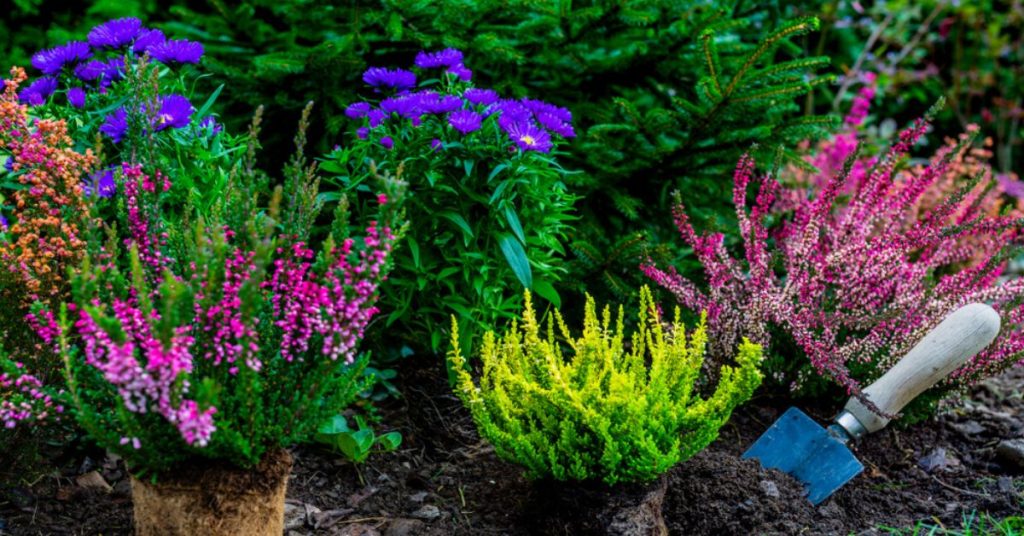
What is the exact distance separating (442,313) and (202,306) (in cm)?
94

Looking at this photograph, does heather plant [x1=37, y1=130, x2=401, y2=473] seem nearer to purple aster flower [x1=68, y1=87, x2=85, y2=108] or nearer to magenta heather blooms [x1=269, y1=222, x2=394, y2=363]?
magenta heather blooms [x1=269, y1=222, x2=394, y2=363]

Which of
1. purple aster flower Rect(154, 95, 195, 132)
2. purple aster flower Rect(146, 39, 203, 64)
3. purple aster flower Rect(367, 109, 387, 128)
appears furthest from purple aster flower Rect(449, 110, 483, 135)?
purple aster flower Rect(146, 39, 203, 64)

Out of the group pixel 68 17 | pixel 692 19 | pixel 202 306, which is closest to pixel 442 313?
pixel 202 306

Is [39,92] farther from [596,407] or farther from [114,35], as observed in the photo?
[596,407]

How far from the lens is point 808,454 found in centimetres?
280

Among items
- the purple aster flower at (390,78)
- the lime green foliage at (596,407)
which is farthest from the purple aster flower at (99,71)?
the lime green foliage at (596,407)

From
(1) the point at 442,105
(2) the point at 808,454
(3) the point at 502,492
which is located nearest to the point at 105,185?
(1) the point at 442,105

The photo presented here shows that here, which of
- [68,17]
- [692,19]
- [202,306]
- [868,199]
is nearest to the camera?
[202,306]

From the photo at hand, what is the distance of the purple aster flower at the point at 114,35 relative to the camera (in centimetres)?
267

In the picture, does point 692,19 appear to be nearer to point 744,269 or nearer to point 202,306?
point 744,269

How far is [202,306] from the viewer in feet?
6.33

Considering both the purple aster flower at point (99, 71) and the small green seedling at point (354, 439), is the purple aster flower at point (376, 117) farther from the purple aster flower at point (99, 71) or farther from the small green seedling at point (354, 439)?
the small green seedling at point (354, 439)

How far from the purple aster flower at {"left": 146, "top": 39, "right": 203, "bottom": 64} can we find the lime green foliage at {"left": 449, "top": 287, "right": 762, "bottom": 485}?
3.65 feet

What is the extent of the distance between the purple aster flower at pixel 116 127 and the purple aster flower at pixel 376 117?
25.2 inches
